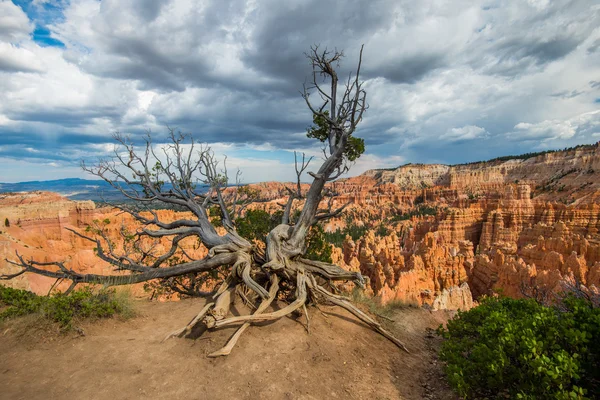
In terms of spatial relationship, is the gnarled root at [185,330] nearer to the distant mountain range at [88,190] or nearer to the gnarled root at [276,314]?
the gnarled root at [276,314]

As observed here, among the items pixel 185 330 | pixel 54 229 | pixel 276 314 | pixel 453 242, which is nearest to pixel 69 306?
pixel 185 330

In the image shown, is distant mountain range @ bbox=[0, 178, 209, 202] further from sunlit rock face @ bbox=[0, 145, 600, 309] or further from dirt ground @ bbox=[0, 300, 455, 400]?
sunlit rock face @ bbox=[0, 145, 600, 309]

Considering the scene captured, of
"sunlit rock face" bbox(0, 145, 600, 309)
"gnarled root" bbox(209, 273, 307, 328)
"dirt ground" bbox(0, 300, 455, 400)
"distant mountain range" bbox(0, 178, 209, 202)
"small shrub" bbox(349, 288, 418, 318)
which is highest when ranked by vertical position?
"distant mountain range" bbox(0, 178, 209, 202)

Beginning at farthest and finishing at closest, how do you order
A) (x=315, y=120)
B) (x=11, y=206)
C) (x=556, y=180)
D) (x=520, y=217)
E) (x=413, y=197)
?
(x=413, y=197) < (x=556, y=180) < (x=520, y=217) < (x=11, y=206) < (x=315, y=120)

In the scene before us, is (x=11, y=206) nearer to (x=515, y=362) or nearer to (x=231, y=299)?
(x=231, y=299)

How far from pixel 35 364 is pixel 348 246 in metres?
36.6

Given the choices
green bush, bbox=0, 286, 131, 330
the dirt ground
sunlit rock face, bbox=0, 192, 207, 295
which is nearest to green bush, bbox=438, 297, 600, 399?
the dirt ground

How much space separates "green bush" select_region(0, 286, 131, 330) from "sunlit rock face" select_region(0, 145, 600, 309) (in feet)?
21.6

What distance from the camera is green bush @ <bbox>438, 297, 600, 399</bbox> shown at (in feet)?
11.5

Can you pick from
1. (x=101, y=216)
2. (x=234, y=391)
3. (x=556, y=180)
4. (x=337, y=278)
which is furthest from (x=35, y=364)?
(x=556, y=180)

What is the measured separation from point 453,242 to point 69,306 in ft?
160

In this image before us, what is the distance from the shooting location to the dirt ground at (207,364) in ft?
14.1

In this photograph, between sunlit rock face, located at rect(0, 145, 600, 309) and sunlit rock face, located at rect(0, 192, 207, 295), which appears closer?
sunlit rock face, located at rect(0, 145, 600, 309)

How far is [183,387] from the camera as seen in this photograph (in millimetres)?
4320
